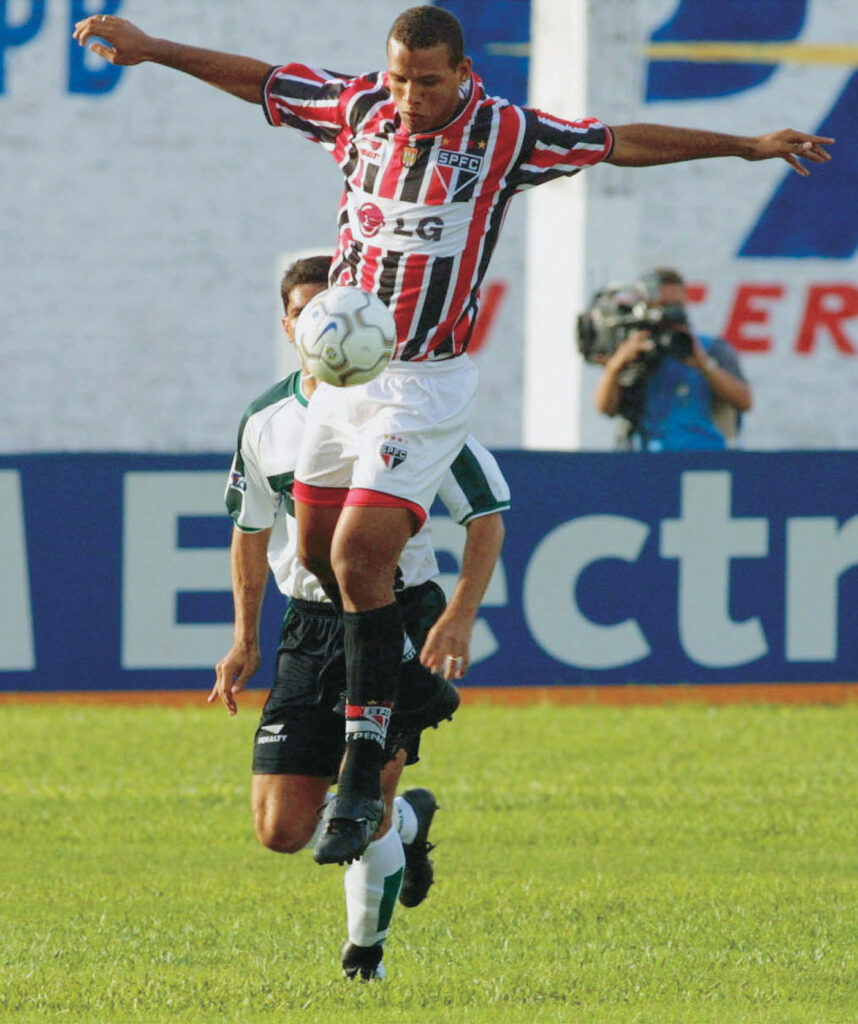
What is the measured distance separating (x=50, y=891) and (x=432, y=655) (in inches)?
83.8

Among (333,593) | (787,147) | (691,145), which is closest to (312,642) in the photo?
(333,593)

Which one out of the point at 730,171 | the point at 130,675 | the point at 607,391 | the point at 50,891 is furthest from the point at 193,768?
the point at 730,171

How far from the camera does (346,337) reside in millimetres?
4777

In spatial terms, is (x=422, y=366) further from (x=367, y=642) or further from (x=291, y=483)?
(x=367, y=642)

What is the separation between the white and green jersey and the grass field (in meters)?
1.09

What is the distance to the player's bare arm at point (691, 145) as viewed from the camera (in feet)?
16.9

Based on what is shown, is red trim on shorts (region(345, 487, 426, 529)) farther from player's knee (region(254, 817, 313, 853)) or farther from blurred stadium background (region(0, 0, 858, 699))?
blurred stadium background (region(0, 0, 858, 699))

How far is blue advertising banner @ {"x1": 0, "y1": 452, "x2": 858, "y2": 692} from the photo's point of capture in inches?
409

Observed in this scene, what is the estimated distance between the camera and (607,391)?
436 inches

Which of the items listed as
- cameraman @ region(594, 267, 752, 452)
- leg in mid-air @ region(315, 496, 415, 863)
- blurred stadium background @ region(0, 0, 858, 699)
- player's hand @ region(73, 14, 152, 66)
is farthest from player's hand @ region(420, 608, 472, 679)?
blurred stadium background @ region(0, 0, 858, 699)

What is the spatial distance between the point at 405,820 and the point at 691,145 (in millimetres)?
2146

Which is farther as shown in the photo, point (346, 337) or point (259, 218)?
point (259, 218)

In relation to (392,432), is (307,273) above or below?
above

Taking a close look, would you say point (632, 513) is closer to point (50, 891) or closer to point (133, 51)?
point (50, 891)
